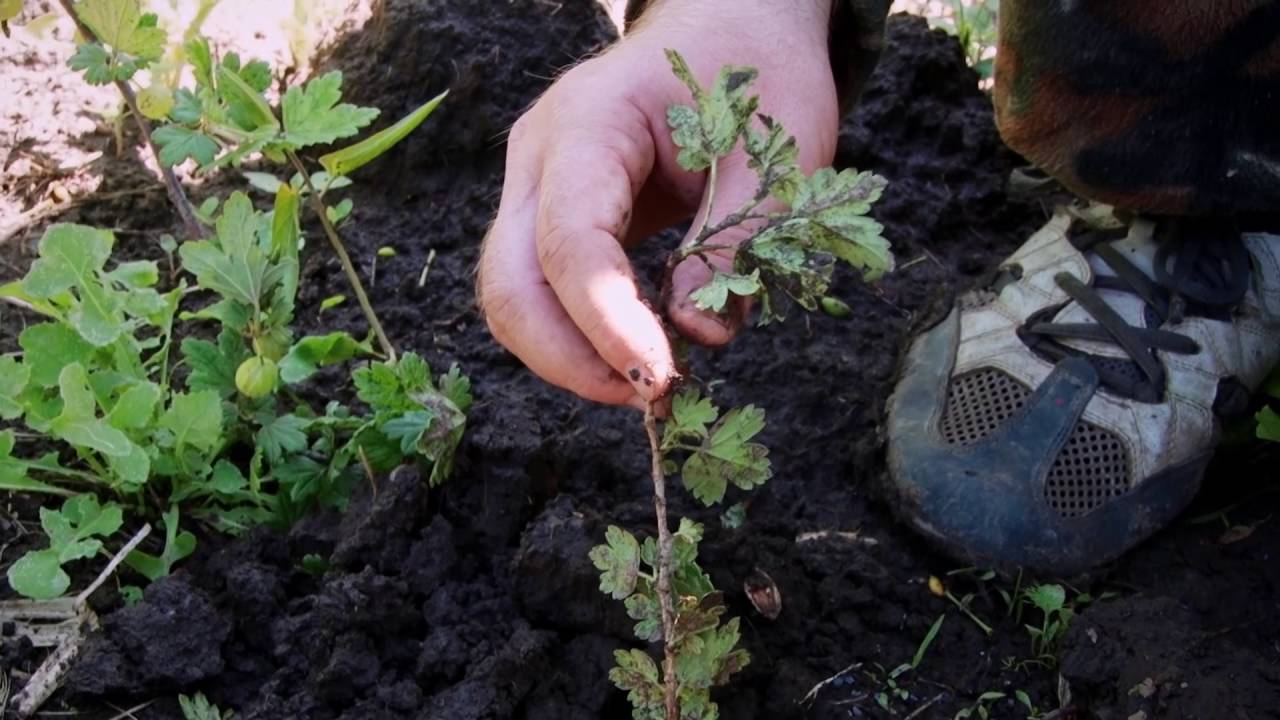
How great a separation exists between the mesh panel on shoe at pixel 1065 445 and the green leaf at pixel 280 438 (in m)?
1.13

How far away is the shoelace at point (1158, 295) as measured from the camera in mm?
2316

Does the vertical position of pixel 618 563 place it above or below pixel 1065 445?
above

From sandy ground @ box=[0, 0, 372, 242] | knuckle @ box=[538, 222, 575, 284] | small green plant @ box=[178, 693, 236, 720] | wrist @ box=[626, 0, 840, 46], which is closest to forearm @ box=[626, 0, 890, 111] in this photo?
wrist @ box=[626, 0, 840, 46]

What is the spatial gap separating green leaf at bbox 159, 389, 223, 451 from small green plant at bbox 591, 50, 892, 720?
2.45ft

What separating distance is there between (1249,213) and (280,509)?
6.27 ft

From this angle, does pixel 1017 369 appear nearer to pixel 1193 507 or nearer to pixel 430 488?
pixel 1193 507

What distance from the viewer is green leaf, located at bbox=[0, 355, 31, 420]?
6.27 feet

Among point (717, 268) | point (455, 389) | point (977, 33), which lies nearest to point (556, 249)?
point (717, 268)

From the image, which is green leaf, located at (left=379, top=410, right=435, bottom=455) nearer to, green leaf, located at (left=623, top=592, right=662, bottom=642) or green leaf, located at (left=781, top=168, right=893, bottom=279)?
green leaf, located at (left=623, top=592, right=662, bottom=642)

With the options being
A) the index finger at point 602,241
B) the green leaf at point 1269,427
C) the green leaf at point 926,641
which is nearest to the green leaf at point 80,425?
the index finger at point 602,241

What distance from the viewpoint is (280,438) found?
2008 millimetres

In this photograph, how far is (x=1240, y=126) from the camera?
7.80ft

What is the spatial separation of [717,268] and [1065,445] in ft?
3.54

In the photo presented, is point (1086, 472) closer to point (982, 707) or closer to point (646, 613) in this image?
point (982, 707)
